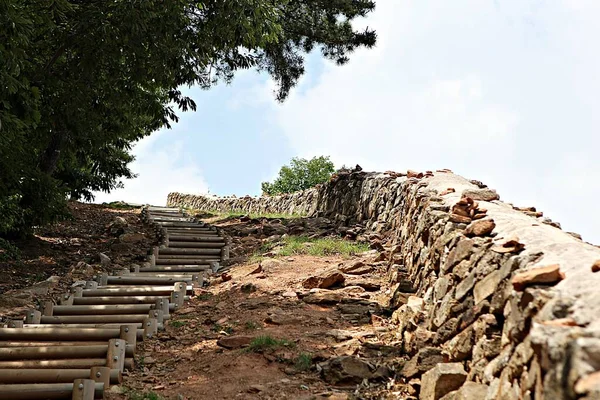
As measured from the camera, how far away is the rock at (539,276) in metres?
3.14

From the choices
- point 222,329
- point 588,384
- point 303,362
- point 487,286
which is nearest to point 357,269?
point 222,329

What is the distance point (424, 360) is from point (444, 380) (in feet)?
2.47

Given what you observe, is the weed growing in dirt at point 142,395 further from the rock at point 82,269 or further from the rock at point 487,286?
the rock at point 82,269

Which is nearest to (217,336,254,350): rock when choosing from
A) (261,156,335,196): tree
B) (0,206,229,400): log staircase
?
(0,206,229,400): log staircase

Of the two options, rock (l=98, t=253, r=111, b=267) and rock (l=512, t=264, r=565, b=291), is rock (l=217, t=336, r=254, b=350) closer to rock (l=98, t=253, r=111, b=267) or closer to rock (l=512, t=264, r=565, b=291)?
rock (l=512, t=264, r=565, b=291)

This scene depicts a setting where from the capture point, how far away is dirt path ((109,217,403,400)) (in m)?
5.64

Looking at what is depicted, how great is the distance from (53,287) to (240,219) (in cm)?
813

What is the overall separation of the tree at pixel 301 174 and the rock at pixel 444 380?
46448 mm

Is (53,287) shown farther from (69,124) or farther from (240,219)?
(240,219)

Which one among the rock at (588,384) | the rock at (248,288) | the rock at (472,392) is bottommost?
→ the rock at (588,384)

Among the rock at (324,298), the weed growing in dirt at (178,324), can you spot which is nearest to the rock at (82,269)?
the weed growing in dirt at (178,324)

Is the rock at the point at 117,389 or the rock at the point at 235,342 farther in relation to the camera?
the rock at the point at 235,342

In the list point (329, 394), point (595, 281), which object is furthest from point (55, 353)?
point (595, 281)

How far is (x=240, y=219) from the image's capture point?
18.3m
